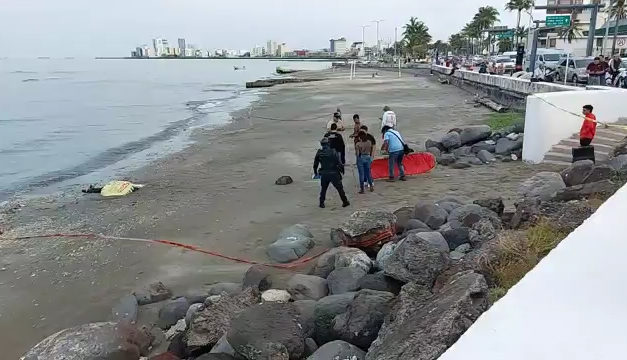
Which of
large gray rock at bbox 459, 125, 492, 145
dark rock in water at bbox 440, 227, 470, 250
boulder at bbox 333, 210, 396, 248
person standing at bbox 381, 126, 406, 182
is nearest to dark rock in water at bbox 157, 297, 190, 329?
boulder at bbox 333, 210, 396, 248

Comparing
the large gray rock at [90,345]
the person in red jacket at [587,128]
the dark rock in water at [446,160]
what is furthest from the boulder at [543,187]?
the large gray rock at [90,345]

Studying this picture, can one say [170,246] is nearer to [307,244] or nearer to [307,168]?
[307,244]

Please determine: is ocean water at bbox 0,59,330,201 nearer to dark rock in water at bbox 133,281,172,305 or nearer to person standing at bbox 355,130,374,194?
person standing at bbox 355,130,374,194

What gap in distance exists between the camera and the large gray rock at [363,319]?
4766 millimetres

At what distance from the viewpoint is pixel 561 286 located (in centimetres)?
335

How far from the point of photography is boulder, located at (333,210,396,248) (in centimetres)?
793

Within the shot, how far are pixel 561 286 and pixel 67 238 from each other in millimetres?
9147

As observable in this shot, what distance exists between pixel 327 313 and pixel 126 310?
2.89 m

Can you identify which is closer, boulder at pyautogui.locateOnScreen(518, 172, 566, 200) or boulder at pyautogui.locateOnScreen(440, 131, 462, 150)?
boulder at pyautogui.locateOnScreen(518, 172, 566, 200)

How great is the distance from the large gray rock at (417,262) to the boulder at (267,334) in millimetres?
1427

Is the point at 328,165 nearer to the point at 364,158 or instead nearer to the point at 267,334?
the point at 364,158

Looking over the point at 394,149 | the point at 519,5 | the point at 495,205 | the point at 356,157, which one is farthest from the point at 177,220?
the point at 519,5

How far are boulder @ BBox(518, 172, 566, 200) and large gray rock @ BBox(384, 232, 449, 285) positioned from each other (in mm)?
3230

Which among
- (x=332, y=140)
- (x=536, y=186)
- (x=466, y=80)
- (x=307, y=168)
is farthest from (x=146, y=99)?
(x=536, y=186)
